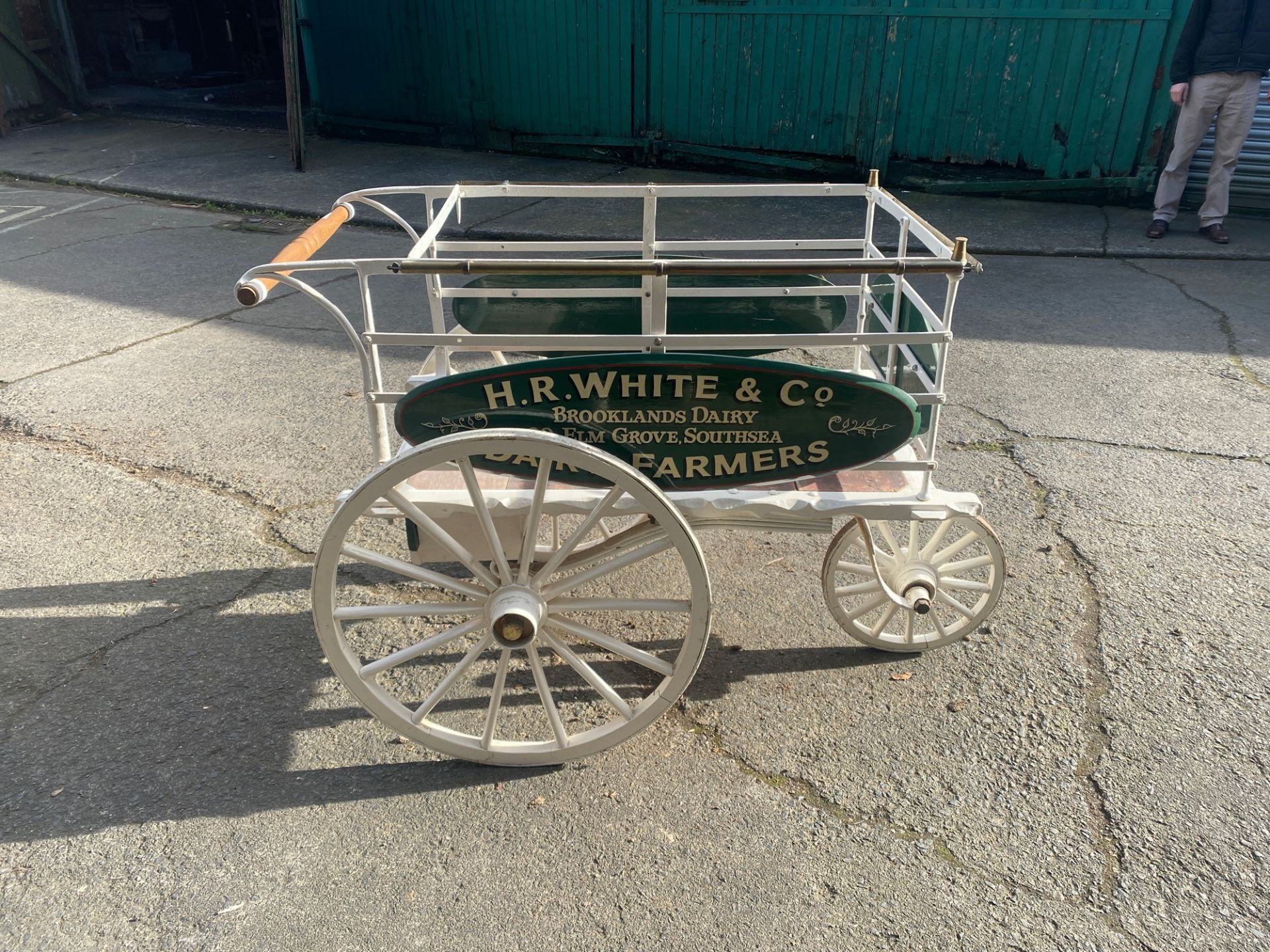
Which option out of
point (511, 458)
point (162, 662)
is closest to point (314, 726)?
point (162, 662)

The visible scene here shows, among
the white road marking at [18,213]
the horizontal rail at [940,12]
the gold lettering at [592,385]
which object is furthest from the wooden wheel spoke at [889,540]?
the white road marking at [18,213]

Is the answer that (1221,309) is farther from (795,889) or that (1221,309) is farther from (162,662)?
(162,662)

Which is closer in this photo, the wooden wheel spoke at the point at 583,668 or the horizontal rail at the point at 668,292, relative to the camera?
the wooden wheel spoke at the point at 583,668

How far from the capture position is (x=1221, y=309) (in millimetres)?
6039

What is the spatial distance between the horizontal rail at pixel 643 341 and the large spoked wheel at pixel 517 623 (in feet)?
0.97

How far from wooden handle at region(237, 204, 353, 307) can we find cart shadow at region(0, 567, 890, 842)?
1132 millimetres

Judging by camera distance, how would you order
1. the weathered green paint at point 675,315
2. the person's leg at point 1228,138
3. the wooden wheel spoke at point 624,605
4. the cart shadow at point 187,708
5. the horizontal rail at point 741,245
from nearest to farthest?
the wooden wheel spoke at point 624,605
the cart shadow at point 187,708
the weathered green paint at point 675,315
the horizontal rail at point 741,245
the person's leg at point 1228,138

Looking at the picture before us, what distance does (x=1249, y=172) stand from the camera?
25.4 ft

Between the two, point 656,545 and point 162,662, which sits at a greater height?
point 656,545

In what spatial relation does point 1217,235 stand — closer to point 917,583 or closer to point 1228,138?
A: point 1228,138

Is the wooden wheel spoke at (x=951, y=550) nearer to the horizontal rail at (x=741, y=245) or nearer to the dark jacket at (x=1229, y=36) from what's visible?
the horizontal rail at (x=741, y=245)

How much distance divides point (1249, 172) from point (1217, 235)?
1027 mm

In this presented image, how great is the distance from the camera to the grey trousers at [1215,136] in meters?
6.79

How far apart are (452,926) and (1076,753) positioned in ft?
5.72
